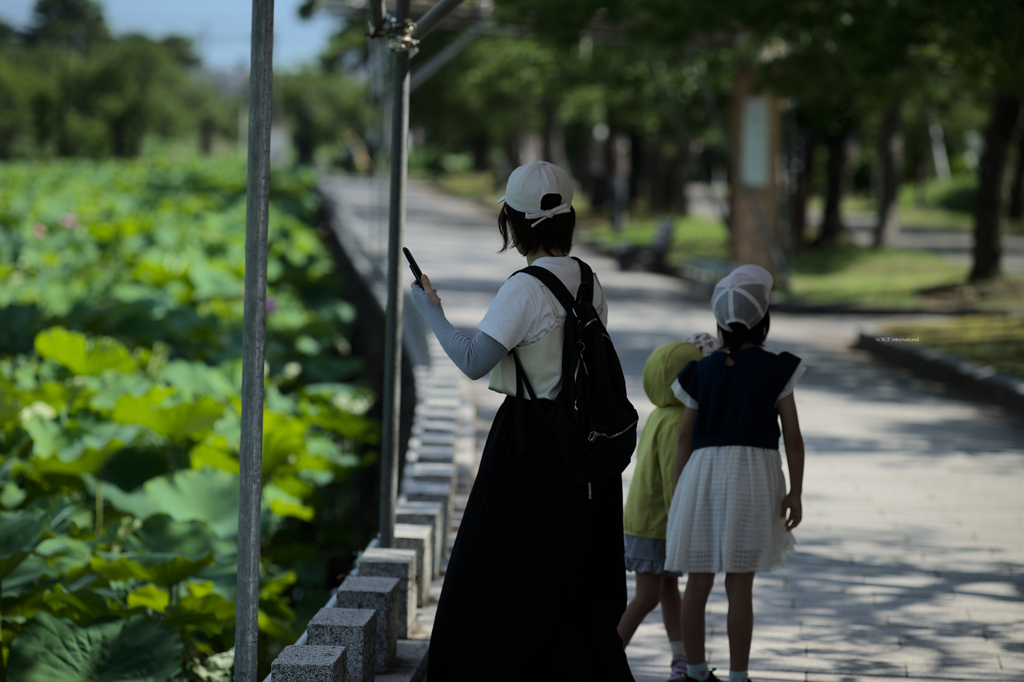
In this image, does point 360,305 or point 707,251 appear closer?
point 360,305

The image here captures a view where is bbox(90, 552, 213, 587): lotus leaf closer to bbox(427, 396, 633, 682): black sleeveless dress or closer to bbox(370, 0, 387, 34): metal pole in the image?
bbox(427, 396, 633, 682): black sleeveless dress

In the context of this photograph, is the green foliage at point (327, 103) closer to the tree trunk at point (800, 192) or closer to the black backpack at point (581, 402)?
the tree trunk at point (800, 192)

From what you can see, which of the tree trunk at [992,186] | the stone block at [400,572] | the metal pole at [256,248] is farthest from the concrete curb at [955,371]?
the metal pole at [256,248]

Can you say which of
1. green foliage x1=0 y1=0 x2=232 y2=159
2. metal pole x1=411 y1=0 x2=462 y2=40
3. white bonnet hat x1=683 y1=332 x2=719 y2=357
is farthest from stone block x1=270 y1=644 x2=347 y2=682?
green foliage x1=0 y1=0 x2=232 y2=159

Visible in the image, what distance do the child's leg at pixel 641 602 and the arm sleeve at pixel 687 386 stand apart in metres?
0.61

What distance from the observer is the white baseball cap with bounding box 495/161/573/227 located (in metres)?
3.08

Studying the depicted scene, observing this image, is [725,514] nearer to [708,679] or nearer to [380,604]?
[708,679]

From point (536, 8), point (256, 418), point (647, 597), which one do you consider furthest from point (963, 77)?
point (256, 418)

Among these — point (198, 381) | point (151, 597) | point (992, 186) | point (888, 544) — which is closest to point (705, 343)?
point (151, 597)

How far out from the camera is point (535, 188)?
10.1 feet

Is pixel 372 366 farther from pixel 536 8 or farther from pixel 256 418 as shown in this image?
pixel 256 418

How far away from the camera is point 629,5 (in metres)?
13.7

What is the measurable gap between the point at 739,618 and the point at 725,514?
1.10 feet

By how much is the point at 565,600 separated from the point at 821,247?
19211 millimetres
